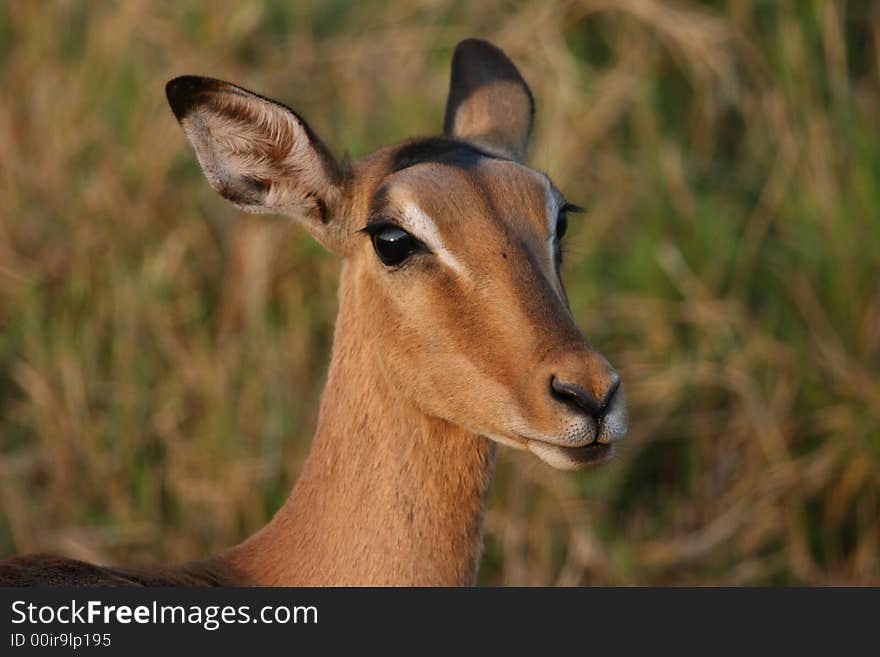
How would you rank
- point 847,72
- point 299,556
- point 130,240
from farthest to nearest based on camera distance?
point 847,72 → point 130,240 → point 299,556

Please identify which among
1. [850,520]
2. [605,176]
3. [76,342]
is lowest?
[850,520]

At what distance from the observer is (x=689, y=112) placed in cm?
880

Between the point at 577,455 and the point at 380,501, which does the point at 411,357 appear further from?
the point at 577,455

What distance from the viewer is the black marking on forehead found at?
4327 millimetres

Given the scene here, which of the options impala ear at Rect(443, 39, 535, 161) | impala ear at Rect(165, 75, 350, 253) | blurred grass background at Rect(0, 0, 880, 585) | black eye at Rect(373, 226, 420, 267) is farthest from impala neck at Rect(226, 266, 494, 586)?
blurred grass background at Rect(0, 0, 880, 585)

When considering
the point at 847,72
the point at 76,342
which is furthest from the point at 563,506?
the point at 847,72

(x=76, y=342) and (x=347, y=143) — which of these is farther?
(x=347, y=143)

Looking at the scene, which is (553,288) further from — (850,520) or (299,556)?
(850,520)

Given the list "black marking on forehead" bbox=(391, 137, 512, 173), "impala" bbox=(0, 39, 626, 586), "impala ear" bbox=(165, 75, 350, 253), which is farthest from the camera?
"impala ear" bbox=(165, 75, 350, 253)

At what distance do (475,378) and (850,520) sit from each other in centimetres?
412

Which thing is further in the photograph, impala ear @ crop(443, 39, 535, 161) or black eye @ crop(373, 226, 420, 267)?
impala ear @ crop(443, 39, 535, 161)

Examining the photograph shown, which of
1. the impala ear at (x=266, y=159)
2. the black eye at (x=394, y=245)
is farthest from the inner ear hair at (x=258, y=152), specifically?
the black eye at (x=394, y=245)

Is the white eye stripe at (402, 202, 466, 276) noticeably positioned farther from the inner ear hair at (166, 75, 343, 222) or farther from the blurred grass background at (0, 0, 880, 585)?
the blurred grass background at (0, 0, 880, 585)

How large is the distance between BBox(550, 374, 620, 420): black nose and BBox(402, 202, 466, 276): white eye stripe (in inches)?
20.9
